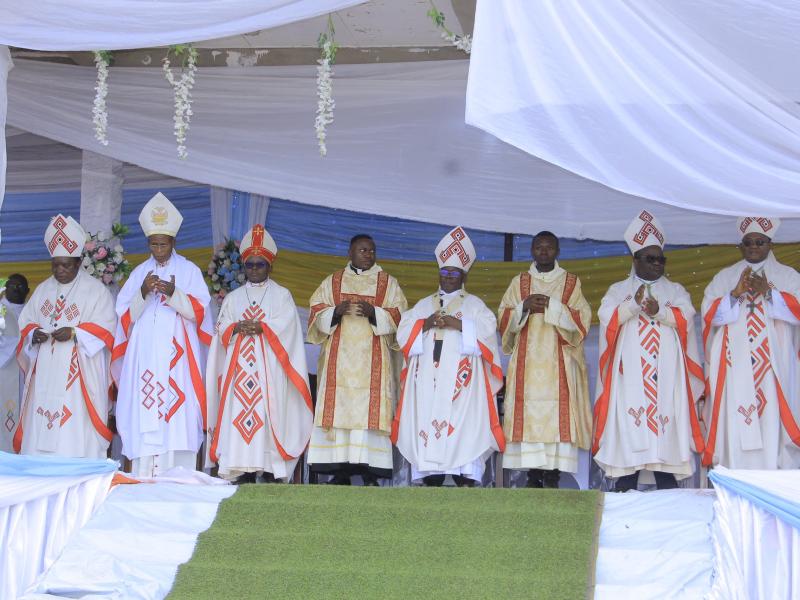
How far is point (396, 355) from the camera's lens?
9.18 metres

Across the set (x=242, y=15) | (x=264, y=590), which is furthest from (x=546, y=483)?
(x=242, y=15)

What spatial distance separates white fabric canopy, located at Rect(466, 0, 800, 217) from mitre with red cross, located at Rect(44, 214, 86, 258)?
12.9 feet

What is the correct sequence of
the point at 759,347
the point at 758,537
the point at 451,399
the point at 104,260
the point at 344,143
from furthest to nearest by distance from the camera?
the point at 344,143, the point at 104,260, the point at 451,399, the point at 759,347, the point at 758,537

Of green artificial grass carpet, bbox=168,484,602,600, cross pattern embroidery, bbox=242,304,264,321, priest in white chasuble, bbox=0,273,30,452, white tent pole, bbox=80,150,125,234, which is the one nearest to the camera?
green artificial grass carpet, bbox=168,484,602,600

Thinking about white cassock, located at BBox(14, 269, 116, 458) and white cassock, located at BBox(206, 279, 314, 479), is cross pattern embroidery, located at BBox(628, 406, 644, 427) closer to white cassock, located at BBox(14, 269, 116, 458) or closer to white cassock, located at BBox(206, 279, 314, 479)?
white cassock, located at BBox(206, 279, 314, 479)

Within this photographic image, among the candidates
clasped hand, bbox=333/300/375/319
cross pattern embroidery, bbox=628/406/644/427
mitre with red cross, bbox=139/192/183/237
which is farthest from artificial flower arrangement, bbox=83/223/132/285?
cross pattern embroidery, bbox=628/406/644/427

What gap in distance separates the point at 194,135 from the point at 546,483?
3.77 meters

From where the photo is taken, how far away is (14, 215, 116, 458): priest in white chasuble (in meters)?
8.82

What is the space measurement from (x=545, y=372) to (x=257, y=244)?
7.06 feet

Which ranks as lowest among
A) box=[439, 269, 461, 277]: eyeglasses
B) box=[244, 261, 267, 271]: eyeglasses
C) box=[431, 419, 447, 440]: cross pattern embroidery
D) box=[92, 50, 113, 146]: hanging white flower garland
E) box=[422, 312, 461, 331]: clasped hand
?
box=[431, 419, 447, 440]: cross pattern embroidery

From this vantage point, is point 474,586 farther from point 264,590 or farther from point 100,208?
point 100,208

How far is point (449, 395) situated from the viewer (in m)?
8.59

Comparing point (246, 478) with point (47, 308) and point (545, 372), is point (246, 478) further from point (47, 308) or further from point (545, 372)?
point (545, 372)

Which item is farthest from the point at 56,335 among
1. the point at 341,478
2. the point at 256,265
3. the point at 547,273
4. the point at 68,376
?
the point at 547,273
